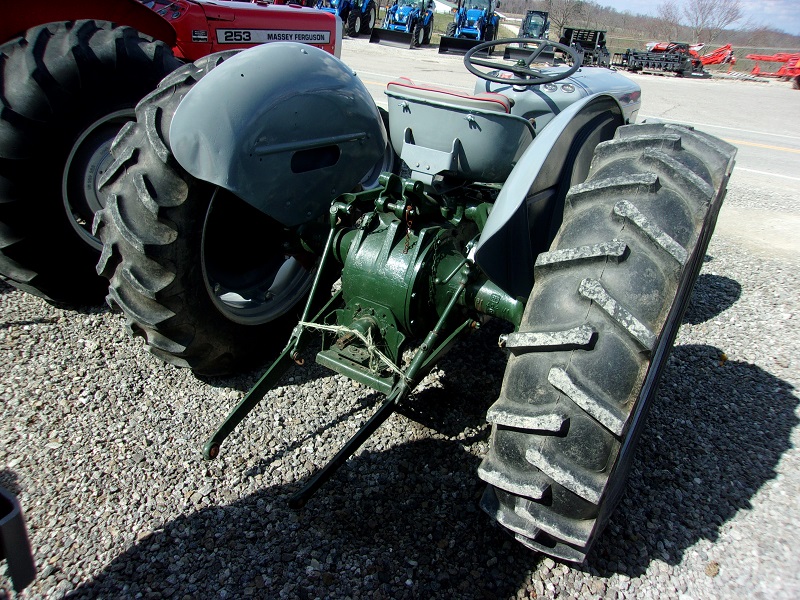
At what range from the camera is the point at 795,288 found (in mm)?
4395

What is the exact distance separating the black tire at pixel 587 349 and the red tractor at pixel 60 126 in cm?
236

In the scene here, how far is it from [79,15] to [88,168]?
1.13 m

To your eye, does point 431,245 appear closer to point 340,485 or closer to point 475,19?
point 340,485

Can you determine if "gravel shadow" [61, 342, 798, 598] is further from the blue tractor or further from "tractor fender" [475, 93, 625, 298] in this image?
the blue tractor

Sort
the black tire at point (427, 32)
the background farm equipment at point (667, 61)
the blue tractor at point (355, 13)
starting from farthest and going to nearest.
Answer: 1. the black tire at point (427, 32)
2. the blue tractor at point (355, 13)
3. the background farm equipment at point (667, 61)

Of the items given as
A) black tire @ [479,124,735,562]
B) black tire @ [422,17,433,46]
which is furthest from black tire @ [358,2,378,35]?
black tire @ [479,124,735,562]

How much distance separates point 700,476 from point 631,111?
2808mm

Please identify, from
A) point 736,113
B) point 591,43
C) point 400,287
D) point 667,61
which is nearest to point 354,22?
point 591,43

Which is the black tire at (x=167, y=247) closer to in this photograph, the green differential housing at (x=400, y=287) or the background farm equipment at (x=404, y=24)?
the green differential housing at (x=400, y=287)

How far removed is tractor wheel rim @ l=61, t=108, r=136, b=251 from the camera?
3.39 metres

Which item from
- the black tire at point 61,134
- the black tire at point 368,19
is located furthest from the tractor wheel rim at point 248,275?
the black tire at point 368,19

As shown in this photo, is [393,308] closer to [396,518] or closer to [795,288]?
[396,518]

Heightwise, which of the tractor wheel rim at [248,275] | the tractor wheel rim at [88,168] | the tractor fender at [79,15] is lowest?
the tractor wheel rim at [248,275]

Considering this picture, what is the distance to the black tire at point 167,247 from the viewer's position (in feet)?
8.00
